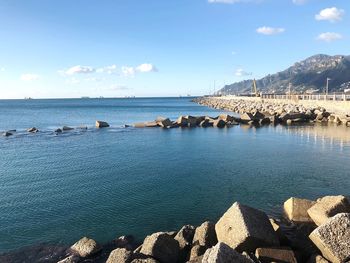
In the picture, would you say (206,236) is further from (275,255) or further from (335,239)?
(335,239)

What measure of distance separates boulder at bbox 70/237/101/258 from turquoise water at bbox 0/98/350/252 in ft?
4.80

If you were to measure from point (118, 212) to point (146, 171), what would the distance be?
27.2 ft

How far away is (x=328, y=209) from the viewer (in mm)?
12742

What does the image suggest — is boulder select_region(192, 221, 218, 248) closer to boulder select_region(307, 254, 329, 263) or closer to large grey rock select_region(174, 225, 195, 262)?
large grey rock select_region(174, 225, 195, 262)

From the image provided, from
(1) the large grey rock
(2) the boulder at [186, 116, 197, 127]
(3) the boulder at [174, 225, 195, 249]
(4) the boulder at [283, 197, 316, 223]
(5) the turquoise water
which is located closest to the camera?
(1) the large grey rock

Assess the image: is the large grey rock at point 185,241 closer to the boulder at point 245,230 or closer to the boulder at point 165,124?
the boulder at point 245,230

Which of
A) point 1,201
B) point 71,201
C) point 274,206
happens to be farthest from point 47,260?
point 274,206

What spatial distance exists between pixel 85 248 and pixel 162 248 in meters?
3.20

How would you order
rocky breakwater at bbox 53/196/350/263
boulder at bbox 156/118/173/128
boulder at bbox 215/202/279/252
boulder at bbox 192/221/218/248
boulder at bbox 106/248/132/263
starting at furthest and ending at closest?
1. boulder at bbox 156/118/173/128
2. boulder at bbox 192/221/218/248
3. boulder at bbox 215/202/279/252
4. boulder at bbox 106/248/132/263
5. rocky breakwater at bbox 53/196/350/263

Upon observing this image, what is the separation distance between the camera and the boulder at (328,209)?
1262 centimetres

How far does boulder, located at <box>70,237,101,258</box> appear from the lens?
1259 centimetres

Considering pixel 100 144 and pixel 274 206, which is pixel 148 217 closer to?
pixel 274 206

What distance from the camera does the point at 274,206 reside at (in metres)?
17.4

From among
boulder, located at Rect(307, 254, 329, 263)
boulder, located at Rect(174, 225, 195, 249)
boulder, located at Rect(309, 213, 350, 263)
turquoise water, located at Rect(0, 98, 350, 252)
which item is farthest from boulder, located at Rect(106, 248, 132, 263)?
boulder, located at Rect(309, 213, 350, 263)
